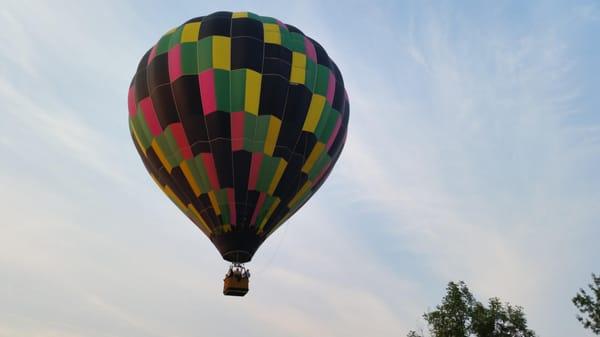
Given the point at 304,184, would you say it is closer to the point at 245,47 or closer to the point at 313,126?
the point at 313,126

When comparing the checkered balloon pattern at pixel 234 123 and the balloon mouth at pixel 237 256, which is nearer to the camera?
the balloon mouth at pixel 237 256

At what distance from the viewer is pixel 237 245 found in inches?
594

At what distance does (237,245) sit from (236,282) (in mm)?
1203

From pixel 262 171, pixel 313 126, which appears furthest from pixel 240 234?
pixel 313 126

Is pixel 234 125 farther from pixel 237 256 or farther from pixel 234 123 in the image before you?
A: pixel 237 256

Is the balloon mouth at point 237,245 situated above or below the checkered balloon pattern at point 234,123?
below

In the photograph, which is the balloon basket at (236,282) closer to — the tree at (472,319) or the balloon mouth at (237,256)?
the balloon mouth at (237,256)

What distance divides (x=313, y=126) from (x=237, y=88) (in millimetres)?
3004

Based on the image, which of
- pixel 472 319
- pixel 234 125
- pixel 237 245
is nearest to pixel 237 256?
pixel 237 245

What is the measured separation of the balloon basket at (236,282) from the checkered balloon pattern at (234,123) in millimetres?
424

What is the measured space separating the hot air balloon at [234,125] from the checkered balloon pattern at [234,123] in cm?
4

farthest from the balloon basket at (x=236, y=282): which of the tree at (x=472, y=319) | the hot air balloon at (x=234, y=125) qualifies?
the tree at (x=472, y=319)

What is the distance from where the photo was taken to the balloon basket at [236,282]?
15102 millimetres

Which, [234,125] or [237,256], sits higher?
[234,125]
